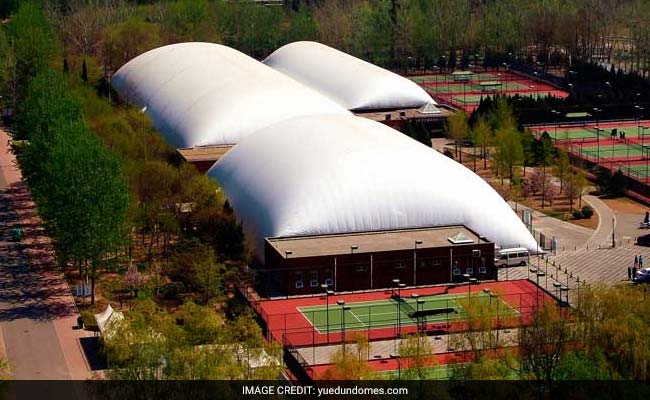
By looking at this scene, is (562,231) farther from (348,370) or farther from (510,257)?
(348,370)

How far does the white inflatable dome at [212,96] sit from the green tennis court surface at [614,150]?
11.4 metres

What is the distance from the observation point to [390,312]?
36938 mm

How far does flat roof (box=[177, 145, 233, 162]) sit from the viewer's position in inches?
2026

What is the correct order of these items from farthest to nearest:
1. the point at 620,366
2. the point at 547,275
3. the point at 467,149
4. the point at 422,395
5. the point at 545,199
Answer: the point at 467,149 < the point at 545,199 < the point at 547,275 < the point at 620,366 < the point at 422,395

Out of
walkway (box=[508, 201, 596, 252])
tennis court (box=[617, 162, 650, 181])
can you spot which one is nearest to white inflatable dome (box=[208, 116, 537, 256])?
walkway (box=[508, 201, 596, 252])

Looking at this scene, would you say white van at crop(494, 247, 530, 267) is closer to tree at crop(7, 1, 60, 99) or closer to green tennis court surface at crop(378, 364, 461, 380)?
green tennis court surface at crop(378, 364, 461, 380)

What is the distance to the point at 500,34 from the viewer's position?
3541 inches

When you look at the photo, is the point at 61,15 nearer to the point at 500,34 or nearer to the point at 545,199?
the point at 500,34

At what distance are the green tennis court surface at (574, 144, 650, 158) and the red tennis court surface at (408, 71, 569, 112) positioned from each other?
1173 cm

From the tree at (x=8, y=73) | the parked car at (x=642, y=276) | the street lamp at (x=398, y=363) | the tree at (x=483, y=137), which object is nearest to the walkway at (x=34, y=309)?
the street lamp at (x=398, y=363)

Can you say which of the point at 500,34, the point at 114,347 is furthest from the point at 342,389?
the point at 500,34

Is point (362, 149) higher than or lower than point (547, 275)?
higher

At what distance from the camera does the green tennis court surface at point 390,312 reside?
35781mm

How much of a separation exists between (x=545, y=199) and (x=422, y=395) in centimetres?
2480
